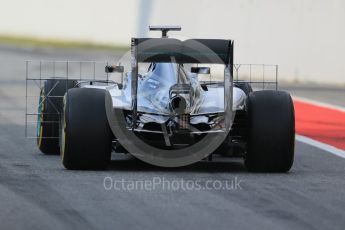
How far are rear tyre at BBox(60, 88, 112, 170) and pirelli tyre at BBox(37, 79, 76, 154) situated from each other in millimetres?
1733

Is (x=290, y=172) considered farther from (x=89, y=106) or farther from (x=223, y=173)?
(x=89, y=106)

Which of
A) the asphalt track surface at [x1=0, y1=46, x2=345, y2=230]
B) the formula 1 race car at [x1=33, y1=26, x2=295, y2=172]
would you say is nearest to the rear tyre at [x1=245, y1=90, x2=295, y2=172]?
the formula 1 race car at [x1=33, y1=26, x2=295, y2=172]

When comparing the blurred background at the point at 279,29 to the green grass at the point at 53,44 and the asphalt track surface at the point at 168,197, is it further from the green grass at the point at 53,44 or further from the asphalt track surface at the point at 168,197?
the asphalt track surface at the point at 168,197

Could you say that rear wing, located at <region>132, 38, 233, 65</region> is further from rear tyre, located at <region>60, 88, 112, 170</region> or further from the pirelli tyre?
the pirelli tyre

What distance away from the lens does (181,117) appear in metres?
11.2

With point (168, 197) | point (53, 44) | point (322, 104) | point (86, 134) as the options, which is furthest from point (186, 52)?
point (53, 44)

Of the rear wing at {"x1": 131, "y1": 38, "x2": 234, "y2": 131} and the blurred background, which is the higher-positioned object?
the blurred background

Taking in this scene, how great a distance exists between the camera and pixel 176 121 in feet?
36.8

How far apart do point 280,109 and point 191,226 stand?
338 centimetres

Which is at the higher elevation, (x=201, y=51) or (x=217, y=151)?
(x=201, y=51)

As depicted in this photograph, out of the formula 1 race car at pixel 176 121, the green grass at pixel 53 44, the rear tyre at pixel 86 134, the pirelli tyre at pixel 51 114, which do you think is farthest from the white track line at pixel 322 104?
the green grass at pixel 53 44

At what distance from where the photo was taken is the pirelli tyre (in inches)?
510

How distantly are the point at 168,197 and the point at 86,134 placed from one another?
5.57ft

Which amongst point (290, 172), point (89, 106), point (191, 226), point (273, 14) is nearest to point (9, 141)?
point (89, 106)
